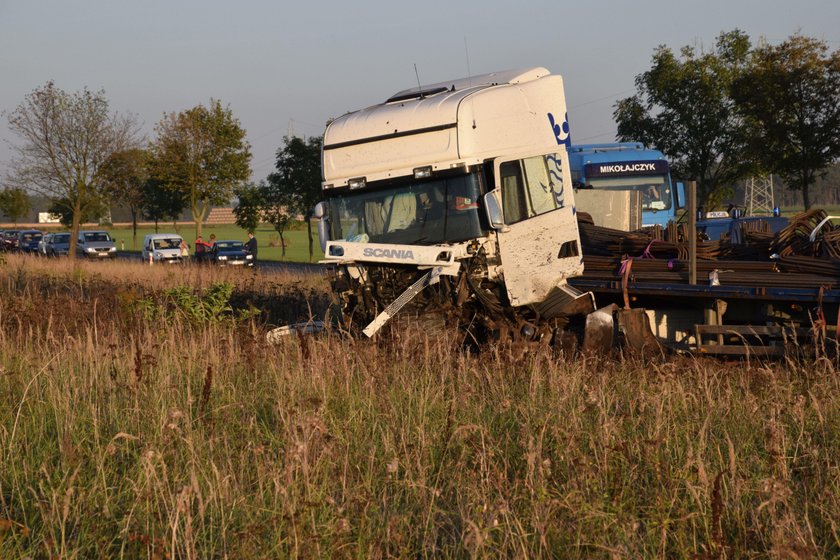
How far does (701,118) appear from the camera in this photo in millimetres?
36562

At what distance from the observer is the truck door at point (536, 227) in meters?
10.8

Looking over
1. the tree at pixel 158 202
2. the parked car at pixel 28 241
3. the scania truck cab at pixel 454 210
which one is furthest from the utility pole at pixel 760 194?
the parked car at pixel 28 241

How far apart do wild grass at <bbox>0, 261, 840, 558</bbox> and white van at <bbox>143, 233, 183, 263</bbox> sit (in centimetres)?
3271

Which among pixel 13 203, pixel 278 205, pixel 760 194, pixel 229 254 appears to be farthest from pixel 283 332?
pixel 13 203

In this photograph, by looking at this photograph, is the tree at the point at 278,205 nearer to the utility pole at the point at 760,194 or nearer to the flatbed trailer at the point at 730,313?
the utility pole at the point at 760,194

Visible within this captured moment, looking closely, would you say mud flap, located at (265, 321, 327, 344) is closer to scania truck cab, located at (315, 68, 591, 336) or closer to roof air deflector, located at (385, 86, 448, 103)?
scania truck cab, located at (315, 68, 591, 336)

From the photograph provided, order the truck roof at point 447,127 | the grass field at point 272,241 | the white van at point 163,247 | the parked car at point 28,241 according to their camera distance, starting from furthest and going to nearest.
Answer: the parked car at point 28,241, the grass field at point 272,241, the white van at point 163,247, the truck roof at point 447,127

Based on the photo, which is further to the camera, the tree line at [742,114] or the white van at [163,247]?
the white van at [163,247]

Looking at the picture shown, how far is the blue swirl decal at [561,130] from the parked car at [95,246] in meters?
Result: 40.7

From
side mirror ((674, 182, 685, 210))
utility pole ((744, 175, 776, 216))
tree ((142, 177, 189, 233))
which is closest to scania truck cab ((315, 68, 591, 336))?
side mirror ((674, 182, 685, 210))

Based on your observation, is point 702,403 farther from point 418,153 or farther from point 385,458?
point 418,153

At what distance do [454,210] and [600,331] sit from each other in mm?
2104

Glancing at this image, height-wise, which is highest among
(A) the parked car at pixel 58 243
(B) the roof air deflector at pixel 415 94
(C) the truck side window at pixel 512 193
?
(B) the roof air deflector at pixel 415 94

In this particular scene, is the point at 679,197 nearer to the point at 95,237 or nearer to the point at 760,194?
the point at 760,194
